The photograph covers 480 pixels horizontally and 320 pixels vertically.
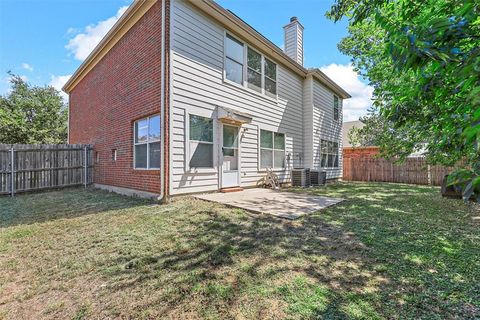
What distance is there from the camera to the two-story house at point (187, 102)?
5.99 meters

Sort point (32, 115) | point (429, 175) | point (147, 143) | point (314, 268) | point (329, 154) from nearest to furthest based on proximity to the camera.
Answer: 1. point (314, 268)
2. point (147, 143)
3. point (429, 175)
4. point (329, 154)
5. point (32, 115)

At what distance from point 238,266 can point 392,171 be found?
46.2ft

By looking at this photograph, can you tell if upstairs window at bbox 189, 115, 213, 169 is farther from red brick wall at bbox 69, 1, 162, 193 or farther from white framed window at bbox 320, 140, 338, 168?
white framed window at bbox 320, 140, 338, 168

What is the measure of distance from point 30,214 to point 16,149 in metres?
4.94

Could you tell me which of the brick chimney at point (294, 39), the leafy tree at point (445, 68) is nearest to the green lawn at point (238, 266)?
the leafy tree at point (445, 68)

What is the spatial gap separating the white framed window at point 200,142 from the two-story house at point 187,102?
28mm

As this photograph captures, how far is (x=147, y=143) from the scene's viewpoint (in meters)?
6.77

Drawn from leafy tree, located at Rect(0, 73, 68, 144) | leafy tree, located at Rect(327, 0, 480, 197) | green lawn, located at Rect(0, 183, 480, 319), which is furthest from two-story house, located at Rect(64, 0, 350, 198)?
leafy tree, located at Rect(0, 73, 68, 144)

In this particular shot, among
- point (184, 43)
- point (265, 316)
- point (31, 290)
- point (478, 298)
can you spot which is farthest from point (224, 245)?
point (184, 43)

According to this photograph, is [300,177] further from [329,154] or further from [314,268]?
[314,268]

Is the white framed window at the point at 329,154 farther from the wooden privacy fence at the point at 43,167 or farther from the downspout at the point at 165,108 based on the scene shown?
the wooden privacy fence at the point at 43,167

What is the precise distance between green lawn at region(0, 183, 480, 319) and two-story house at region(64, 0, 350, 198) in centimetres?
205

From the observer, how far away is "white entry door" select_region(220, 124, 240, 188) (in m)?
7.21

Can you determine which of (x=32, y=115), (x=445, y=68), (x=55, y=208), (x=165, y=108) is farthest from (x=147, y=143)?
(x=32, y=115)
